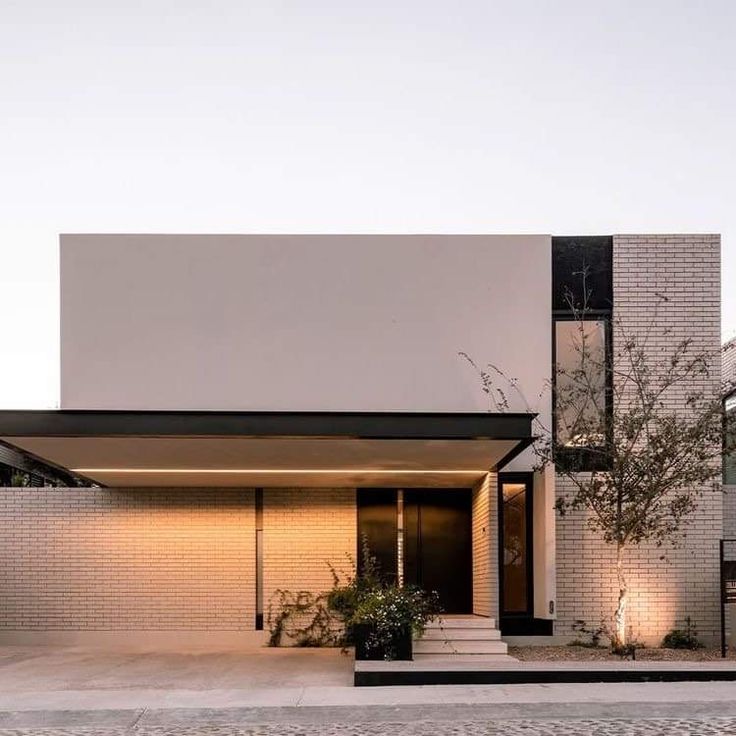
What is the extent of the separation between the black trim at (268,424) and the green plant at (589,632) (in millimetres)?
4710

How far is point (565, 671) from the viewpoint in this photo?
11.5 metres

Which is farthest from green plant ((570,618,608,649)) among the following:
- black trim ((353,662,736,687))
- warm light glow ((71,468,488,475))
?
black trim ((353,662,736,687))

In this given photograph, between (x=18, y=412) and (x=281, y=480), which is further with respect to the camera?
(x=281, y=480)

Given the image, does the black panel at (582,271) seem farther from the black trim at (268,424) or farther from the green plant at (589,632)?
the green plant at (589,632)

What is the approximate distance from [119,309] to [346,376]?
331 centimetres

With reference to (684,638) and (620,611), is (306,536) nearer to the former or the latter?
(620,611)

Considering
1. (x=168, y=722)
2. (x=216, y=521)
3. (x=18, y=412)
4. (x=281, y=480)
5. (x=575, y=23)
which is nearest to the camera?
(x=168, y=722)

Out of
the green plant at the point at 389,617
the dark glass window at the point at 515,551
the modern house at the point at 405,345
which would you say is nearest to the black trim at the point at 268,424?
the modern house at the point at 405,345

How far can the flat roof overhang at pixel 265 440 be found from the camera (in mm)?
11234

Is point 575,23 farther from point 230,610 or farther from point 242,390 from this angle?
point 230,610

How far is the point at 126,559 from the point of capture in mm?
16812

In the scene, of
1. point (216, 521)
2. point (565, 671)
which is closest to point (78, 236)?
point (216, 521)

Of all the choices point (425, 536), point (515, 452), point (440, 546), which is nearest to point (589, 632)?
point (440, 546)

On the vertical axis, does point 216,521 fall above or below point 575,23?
below
